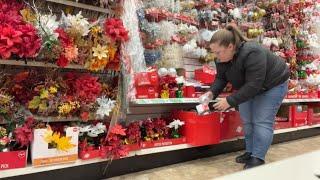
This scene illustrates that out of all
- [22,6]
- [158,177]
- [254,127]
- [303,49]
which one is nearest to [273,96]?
[254,127]

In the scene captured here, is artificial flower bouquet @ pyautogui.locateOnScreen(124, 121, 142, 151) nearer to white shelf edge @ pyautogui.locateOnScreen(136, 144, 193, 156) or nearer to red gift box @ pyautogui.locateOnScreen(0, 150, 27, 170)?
white shelf edge @ pyautogui.locateOnScreen(136, 144, 193, 156)

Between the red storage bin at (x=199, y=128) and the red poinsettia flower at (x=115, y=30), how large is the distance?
95 cm

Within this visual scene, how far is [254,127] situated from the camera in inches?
111

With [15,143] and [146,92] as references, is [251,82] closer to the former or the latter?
[146,92]

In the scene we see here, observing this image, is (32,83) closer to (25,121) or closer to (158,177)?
(25,121)

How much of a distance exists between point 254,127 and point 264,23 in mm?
1853

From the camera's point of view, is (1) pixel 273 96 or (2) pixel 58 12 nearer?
(2) pixel 58 12

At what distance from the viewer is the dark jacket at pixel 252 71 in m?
2.53

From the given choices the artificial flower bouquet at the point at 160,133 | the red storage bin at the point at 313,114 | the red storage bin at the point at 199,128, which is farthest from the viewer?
the red storage bin at the point at 313,114

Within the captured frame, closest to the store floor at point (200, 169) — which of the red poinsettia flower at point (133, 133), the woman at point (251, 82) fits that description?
the woman at point (251, 82)

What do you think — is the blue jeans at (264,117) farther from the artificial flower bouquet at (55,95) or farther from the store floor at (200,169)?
the artificial flower bouquet at (55,95)

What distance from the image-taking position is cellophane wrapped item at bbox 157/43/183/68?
2.99 metres

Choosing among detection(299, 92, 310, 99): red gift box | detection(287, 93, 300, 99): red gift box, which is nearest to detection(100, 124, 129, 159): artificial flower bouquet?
detection(287, 93, 300, 99): red gift box

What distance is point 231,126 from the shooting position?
334cm
